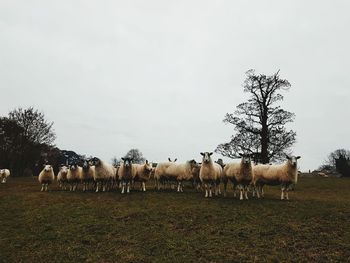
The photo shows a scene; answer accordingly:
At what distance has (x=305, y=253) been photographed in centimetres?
1140

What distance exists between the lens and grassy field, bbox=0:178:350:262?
11602mm

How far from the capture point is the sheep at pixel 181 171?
24.9 metres

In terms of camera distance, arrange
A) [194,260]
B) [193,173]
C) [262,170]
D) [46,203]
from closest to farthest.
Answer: [194,260] → [46,203] → [262,170] → [193,173]

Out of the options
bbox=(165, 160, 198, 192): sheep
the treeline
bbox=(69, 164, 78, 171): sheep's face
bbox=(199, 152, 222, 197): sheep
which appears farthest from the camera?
the treeline

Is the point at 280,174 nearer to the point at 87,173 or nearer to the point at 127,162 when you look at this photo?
the point at 127,162

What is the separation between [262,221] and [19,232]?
1059 cm

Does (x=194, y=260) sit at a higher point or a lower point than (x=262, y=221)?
lower

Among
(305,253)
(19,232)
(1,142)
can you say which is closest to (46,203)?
(19,232)

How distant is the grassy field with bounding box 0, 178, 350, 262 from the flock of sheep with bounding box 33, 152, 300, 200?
2059 millimetres

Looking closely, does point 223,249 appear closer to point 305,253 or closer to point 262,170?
point 305,253

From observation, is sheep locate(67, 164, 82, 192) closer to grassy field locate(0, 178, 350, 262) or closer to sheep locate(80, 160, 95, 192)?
sheep locate(80, 160, 95, 192)

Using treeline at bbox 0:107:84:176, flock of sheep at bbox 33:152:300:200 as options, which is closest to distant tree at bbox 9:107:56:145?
treeline at bbox 0:107:84:176

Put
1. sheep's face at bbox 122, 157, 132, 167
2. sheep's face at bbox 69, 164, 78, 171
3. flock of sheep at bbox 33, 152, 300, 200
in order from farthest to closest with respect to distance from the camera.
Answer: sheep's face at bbox 69, 164, 78, 171
sheep's face at bbox 122, 157, 132, 167
flock of sheep at bbox 33, 152, 300, 200

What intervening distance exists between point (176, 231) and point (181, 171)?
11.1m
